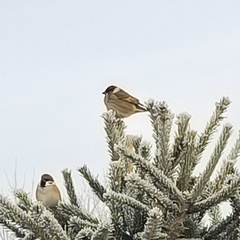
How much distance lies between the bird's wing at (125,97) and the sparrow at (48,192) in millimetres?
393

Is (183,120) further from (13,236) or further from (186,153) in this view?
(13,236)

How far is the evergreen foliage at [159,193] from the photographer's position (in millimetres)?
966

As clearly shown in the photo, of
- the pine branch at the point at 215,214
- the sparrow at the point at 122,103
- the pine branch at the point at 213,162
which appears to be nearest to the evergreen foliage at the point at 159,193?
the pine branch at the point at 213,162

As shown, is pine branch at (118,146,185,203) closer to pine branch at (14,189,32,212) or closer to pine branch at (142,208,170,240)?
pine branch at (142,208,170,240)

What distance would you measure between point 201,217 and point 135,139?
0.26 metres

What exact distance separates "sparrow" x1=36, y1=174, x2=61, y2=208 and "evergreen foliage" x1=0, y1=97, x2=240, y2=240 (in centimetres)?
6

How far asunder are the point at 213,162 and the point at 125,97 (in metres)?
0.63

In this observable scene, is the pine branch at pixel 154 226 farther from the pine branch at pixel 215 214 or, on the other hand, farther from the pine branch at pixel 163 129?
the pine branch at pixel 215 214

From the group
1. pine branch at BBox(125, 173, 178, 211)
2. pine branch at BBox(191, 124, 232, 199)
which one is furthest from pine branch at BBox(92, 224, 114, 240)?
pine branch at BBox(191, 124, 232, 199)

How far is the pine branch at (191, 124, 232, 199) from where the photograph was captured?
3.17 feet

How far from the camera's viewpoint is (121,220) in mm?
1116

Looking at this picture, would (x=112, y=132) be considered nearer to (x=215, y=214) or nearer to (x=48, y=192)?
(x=48, y=192)

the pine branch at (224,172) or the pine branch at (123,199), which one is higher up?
the pine branch at (224,172)

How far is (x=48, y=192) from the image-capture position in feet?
4.23
